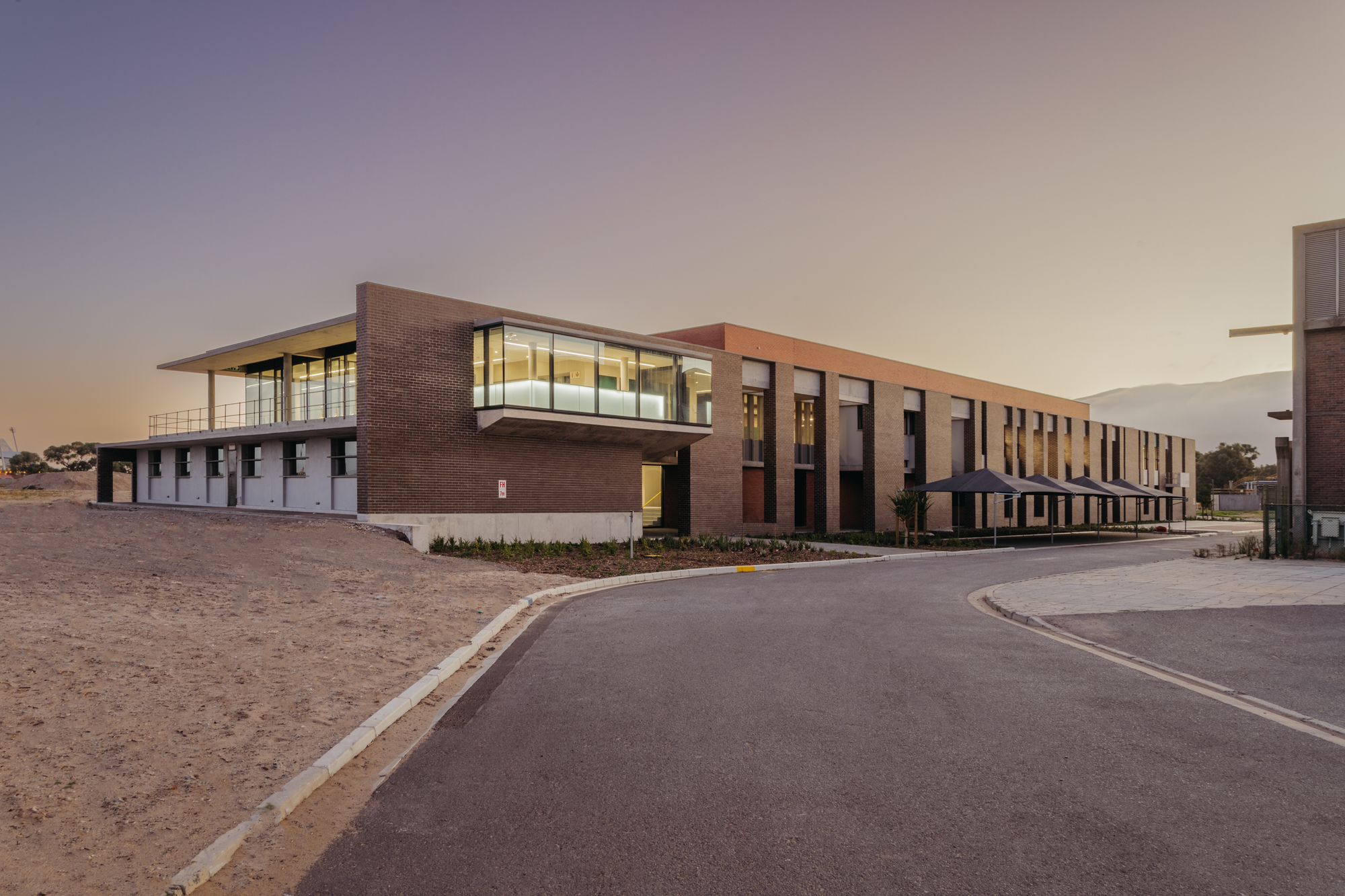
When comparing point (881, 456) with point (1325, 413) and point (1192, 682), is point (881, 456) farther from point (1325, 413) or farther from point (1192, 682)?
point (1192, 682)

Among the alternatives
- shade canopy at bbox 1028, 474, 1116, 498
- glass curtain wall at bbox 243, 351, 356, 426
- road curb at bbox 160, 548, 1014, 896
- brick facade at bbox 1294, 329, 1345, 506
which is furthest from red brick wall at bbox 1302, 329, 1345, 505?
glass curtain wall at bbox 243, 351, 356, 426

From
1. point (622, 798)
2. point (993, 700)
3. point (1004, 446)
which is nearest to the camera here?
point (622, 798)

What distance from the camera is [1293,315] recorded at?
81.8 feet

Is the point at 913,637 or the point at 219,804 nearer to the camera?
the point at 219,804

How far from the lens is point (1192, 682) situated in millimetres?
8273

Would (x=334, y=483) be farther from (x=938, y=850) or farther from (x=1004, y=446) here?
(x=1004, y=446)

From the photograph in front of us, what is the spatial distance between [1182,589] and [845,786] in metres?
14.8

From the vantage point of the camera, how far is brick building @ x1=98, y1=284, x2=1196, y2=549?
25.2 m

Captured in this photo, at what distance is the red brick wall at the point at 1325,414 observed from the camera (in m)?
24.2

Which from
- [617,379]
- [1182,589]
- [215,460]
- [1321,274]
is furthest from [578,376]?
[1321,274]

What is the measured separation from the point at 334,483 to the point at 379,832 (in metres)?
26.4

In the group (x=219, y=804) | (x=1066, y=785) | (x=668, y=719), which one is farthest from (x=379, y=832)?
(x=1066, y=785)

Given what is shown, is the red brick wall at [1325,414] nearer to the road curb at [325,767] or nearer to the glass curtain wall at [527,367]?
the glass curtain wall at [527,367]

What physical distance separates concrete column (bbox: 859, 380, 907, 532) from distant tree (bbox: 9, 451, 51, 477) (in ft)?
409
